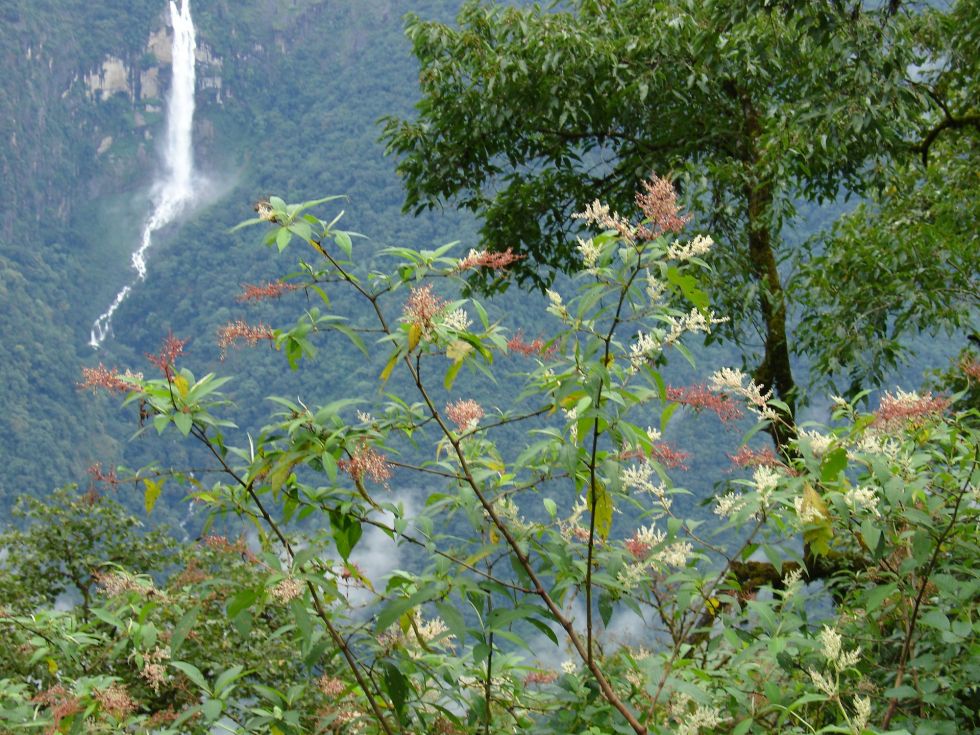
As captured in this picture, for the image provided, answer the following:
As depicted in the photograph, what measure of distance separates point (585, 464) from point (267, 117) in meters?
40.8

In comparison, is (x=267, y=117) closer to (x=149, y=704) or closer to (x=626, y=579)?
(x=149, y=704)

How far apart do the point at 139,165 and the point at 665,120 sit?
39625mm

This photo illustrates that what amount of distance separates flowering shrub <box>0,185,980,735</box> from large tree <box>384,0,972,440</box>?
10.2ft

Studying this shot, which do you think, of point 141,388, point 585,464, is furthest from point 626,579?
point 141,388

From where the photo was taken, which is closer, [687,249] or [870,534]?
→ [687,249]

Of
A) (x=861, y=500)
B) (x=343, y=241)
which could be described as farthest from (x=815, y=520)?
(x=343, y=241)

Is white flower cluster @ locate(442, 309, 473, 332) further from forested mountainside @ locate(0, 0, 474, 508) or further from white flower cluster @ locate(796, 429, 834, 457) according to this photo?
forested mountainside @ locate(0, 0, 474, 508)

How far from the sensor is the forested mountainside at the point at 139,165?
95.0 ft

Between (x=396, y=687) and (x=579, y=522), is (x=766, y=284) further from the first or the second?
(x=396, y=687)

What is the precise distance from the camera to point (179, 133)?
4459 cm

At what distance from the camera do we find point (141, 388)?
171cm

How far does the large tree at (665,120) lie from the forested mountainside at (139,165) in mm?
18602

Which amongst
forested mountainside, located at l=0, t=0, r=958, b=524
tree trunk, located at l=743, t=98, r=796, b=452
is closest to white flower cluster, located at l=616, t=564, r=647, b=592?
tree trunk, located at l=743, t=98, r=796, b=452

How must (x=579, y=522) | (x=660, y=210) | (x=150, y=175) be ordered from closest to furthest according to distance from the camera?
(x=660, y=210) → (x=579, y=522) → (x=150, y=175)
